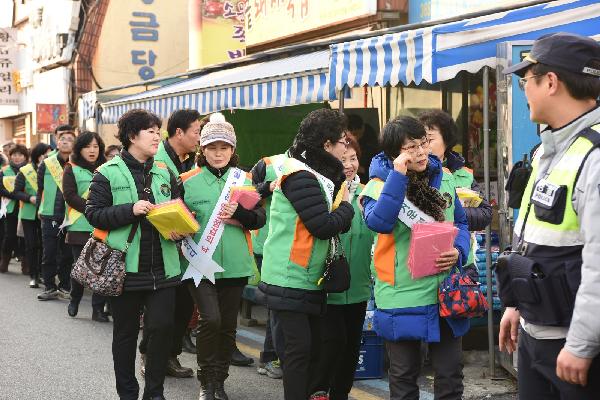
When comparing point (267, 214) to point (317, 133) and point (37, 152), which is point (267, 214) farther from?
point (37, 152)

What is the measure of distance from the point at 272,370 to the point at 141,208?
219 centimetres

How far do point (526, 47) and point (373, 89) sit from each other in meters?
6.78

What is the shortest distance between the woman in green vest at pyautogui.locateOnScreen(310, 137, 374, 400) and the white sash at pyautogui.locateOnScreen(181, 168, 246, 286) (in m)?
1.00

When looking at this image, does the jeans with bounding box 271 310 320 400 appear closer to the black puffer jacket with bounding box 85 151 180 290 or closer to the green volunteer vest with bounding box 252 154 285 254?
the black puffer jacket with bounding box 85 151 180 290

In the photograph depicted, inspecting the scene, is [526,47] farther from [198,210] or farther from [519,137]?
[198,210]

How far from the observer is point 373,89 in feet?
42.1

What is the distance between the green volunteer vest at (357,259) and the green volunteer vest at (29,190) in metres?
8.24

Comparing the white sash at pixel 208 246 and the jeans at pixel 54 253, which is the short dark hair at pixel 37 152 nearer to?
the jeans at pixel 54 253

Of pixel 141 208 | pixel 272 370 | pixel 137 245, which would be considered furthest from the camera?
pixel 272 370

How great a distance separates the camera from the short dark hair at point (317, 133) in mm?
5086

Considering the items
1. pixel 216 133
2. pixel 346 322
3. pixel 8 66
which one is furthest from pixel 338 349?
pixel 8 66

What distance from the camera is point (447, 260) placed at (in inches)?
183

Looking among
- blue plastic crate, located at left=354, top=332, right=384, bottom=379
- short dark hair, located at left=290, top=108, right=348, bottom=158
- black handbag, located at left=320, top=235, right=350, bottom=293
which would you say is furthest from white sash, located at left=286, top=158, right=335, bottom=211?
blue plastic crate, located at left=354, top=332, right=384, bottom=379

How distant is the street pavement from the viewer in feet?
21.5
